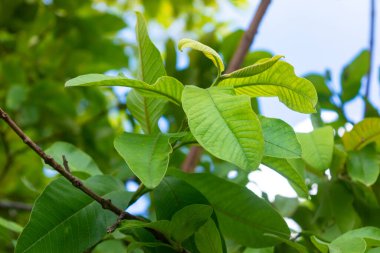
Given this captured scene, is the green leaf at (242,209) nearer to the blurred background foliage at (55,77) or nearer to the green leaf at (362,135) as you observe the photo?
the green leaf at (362,135)

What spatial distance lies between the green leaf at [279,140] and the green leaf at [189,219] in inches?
4.7

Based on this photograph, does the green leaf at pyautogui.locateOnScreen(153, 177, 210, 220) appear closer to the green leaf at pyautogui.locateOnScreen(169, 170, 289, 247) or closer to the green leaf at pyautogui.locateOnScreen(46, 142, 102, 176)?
the green leaf at pyautogui.locateOnScreen(169, 170, 289, 247)

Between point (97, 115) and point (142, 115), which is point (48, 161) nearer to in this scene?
point (142, 115)

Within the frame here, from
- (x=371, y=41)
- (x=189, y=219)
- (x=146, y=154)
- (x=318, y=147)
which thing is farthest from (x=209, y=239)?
(x=371, y=41)

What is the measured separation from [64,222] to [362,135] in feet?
1.75

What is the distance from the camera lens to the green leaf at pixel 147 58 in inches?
31.8

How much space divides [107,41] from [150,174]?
123cm

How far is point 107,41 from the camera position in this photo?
5.98 feet

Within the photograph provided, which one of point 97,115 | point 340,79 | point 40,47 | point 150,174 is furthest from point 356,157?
point 40,47

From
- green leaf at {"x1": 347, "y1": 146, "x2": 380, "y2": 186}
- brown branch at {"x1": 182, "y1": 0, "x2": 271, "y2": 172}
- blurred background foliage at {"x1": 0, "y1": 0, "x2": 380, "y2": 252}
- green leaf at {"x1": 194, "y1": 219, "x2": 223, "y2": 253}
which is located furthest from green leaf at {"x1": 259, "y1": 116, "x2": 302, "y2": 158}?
blurred background foliage at {"x1": 0, "y1": 0, "x2": 380, "y2": 252}

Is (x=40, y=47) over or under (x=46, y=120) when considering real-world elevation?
over

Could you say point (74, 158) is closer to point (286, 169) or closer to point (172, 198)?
point (172, 198)

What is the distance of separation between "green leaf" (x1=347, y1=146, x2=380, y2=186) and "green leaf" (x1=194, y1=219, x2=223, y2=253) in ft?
0.99

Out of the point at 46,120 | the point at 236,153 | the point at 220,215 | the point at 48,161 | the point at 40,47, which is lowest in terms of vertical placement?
the point at 46,120
